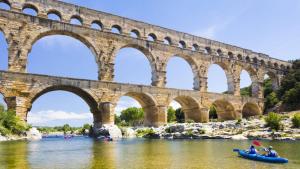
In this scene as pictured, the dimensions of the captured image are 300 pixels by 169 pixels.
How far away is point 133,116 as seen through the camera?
8950 cm

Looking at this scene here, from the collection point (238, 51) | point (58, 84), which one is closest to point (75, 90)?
point (58, 84)

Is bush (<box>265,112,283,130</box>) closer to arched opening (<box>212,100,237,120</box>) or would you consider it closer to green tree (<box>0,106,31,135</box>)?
arched opening (<box>212,100,237,120</box>)

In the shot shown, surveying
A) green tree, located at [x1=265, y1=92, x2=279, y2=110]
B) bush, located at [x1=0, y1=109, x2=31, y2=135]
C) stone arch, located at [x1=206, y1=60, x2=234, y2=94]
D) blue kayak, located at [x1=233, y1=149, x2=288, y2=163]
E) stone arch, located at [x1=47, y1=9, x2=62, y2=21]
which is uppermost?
stone arch, located at [x1=47, y1=9, x2=62, y2=21]

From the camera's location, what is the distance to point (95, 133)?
35.8 meters

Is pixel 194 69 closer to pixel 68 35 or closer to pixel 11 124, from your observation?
pixel 68 35

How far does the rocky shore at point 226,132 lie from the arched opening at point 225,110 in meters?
14.0

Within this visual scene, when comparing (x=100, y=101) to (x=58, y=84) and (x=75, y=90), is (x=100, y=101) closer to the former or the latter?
(x=75, y=90)

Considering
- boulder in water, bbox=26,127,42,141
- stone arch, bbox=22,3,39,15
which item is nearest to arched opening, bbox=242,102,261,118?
boulder in water, bbox=26,127,42,141

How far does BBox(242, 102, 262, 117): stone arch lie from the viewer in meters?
52.4

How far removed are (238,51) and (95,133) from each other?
28083 mm

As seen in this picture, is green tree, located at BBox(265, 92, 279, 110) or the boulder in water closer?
the boulder in water

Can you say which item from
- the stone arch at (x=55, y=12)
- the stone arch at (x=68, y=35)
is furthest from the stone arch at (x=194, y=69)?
the stone arch at (x=55, y=12)

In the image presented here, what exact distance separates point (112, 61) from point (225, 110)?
2034 cm

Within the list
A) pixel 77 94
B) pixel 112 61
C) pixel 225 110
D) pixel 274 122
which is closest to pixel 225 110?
pixel 225 110
